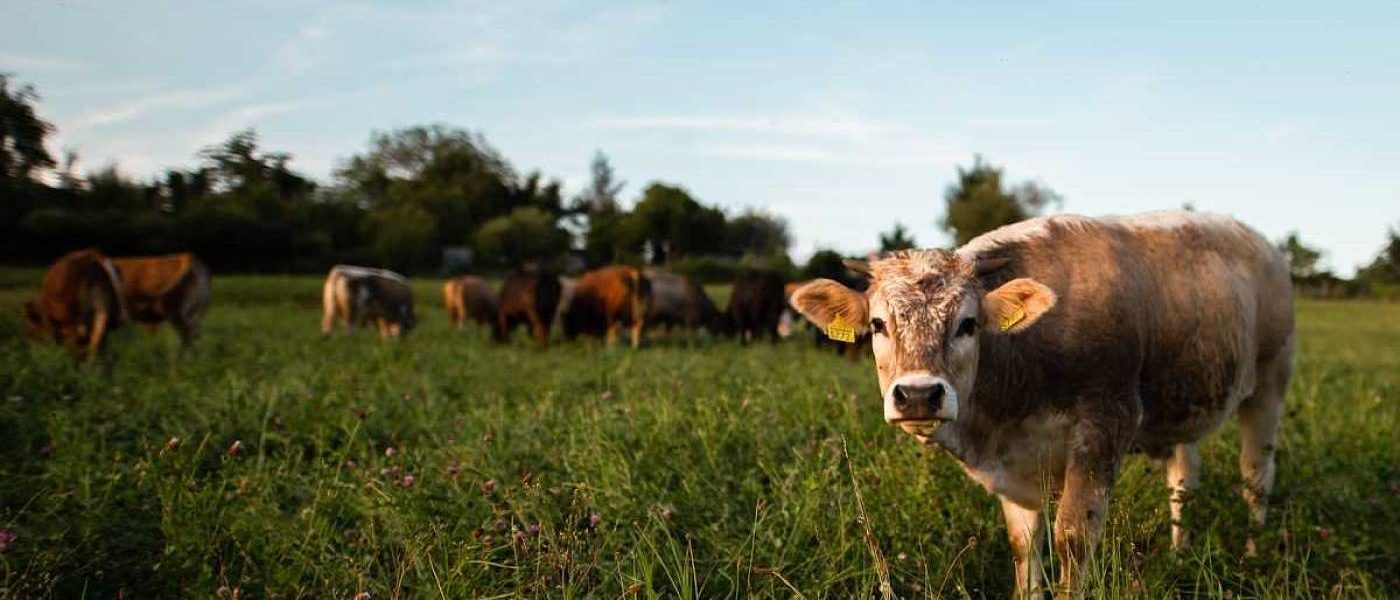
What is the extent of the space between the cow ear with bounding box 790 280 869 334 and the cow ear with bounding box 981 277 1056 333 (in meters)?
0.46

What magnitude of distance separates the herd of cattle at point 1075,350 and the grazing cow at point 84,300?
33.5 feet

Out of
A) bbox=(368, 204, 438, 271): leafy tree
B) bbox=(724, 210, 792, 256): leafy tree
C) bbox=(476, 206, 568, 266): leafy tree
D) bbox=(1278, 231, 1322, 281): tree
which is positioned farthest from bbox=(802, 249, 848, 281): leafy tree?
bbox=(1278, 231, 1322, 281): tree

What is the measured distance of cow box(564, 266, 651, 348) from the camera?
57.5 ft

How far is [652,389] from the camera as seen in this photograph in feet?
22.9

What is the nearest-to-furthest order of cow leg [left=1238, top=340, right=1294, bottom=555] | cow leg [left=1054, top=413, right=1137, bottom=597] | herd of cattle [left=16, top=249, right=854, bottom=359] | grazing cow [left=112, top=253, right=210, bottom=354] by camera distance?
cow leg [left=1054, top=413, right=1137, bottom=597] → cow leg [left=1238, top=340, right=1294, bottom=555] → herd of cattle [left=16, top=249, right=854, bottom=359] → grazing cow [left=112, top=253, right=210, bottom=354]

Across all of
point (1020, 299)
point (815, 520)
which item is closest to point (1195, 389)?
point (1020, 299)

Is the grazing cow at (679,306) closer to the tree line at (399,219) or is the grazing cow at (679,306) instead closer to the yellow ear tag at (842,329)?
the tree line at (399,219)

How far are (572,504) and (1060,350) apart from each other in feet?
6.29

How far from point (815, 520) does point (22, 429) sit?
431 cm

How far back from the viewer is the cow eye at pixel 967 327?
2961 mm

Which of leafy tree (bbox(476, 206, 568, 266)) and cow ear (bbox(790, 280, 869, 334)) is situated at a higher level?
leafy tree (bbox(476, 206, 568, 266))

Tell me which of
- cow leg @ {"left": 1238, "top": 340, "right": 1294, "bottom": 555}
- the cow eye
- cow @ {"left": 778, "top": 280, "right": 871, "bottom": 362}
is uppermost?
the cow eye

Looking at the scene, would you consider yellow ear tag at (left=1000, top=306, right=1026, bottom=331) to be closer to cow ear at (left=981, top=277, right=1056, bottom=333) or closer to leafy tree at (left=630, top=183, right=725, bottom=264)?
cow ear at (left=981, top=277, right=1056, bottom=333)

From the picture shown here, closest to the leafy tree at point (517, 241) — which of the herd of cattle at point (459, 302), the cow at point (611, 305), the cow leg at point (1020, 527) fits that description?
the herd of cattle at point (459, 302)
